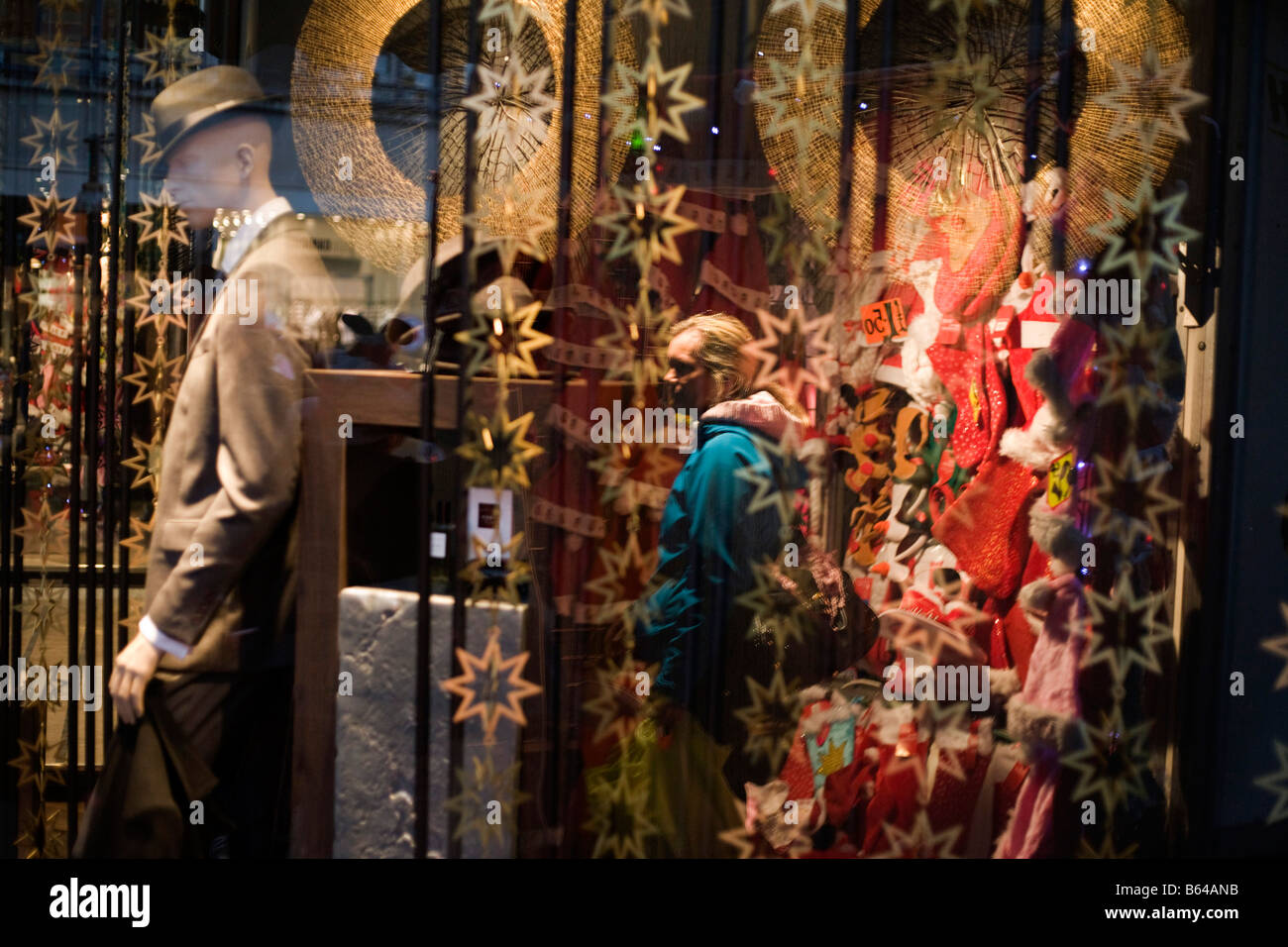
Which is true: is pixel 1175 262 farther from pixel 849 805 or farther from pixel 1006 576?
pixel 849 805

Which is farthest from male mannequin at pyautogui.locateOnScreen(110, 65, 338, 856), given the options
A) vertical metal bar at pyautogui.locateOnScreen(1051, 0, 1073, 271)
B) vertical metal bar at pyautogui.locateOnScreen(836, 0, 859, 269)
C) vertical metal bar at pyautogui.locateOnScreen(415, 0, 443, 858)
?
vertical metal bar at pyautogui.locateOnScreen(1051, 0, 1073, 271)

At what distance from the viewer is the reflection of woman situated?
2.12 metres

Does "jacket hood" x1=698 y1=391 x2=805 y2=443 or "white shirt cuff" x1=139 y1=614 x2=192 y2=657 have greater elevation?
"jacket hood" x1=698 y1=391 x2=805 y2=443

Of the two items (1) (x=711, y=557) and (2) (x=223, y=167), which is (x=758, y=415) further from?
(2) (x=223, y=167)

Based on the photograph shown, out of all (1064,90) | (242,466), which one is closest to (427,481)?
(242,466)

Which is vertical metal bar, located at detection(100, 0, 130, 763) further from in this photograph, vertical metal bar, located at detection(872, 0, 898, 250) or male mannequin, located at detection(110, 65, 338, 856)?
vertical metal bar, located at detection(872, 0, 898, 250)

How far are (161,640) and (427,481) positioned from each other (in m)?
0.69

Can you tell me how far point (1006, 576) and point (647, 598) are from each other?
806 millimetres

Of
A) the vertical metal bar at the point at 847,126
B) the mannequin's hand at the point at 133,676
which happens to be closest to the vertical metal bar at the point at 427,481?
the mannequin's hand at the point at 133,676

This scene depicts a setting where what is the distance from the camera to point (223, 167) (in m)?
2.08

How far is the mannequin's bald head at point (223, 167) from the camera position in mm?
2076

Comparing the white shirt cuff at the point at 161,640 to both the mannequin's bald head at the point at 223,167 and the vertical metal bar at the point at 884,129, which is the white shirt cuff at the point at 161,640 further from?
the vertical metal bar at the point at 884,129

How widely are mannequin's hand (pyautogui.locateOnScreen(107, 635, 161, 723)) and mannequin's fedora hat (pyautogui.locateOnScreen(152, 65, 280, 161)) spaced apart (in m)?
1.08
